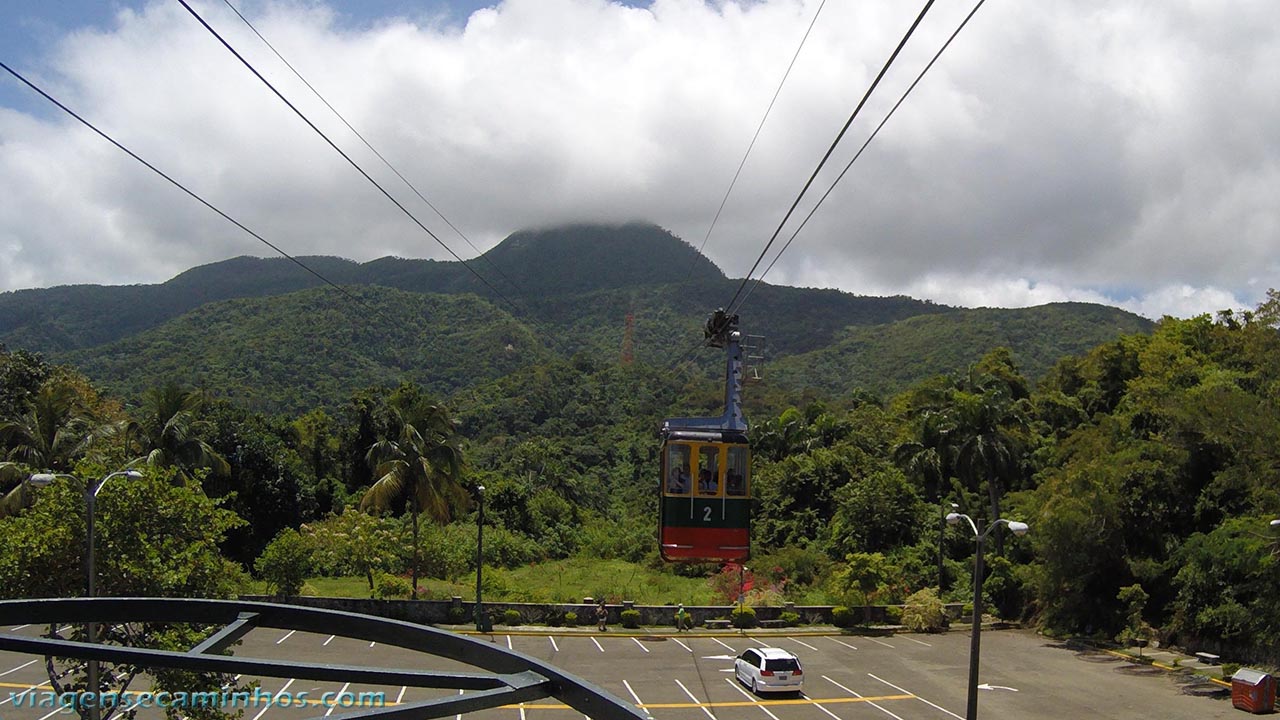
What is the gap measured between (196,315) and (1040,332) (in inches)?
5142

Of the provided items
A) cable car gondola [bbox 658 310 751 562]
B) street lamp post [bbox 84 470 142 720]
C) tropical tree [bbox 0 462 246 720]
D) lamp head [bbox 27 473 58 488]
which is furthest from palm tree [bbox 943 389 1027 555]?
lamp head [bbox 27 473 58 488]

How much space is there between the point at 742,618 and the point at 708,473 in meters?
19.6

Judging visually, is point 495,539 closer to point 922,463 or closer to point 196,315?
point 922,463

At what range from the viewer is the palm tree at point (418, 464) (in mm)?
35750

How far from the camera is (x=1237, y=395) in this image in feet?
88.0

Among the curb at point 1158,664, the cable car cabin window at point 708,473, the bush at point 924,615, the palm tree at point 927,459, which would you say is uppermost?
the palm tree at point 927,459

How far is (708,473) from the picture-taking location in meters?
17.4

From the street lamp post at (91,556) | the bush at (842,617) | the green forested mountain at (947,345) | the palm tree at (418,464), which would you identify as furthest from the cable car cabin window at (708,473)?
the green forested mountain at (947,345)

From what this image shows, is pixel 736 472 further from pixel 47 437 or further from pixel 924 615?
pixel 47 437

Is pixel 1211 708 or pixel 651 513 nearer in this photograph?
pixel 1211 708

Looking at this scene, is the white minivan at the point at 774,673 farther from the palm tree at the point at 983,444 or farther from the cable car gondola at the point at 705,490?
the palm tree at the point at 983,444

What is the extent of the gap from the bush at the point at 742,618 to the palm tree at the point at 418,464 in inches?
489

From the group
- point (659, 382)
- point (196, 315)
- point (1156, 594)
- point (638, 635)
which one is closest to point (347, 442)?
point (638, 635)

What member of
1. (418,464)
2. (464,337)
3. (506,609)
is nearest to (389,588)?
(506,609)
